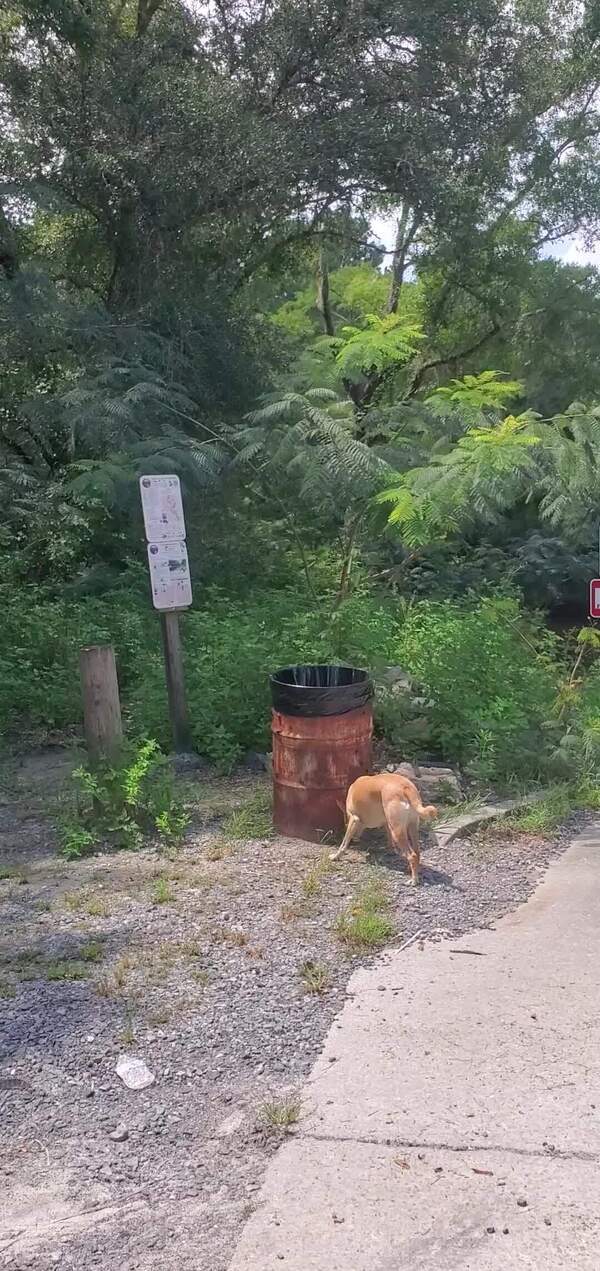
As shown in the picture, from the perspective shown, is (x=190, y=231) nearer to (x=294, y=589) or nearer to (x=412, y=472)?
(x=294, y=589)

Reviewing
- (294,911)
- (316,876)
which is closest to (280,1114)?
(294,911)

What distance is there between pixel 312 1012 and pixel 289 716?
2071 mm

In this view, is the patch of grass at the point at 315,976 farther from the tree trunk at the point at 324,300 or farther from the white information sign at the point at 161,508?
the tree trunk at the point at 324,300

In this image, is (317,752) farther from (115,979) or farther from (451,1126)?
(451,1126)

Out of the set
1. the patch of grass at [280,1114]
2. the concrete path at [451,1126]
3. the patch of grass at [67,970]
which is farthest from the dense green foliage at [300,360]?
the patch of grass at [280,1114]

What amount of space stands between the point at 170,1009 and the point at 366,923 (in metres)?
1.01

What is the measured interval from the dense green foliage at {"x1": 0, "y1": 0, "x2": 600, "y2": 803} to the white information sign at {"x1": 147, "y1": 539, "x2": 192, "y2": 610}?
2.19ft

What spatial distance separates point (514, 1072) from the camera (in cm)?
341

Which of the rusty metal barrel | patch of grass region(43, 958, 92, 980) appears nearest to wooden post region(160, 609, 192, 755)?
the rusty metal barrel

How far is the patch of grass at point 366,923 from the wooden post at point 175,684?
2664 millimetres

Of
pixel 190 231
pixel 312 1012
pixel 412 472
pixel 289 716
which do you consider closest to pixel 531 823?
pixel 289 716

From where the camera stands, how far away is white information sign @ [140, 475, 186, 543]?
6.98 m

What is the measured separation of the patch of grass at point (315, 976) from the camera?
3.97 metres

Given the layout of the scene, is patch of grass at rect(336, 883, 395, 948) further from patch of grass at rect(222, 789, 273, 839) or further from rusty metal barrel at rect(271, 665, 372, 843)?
patch of grass at rect(222, 789, 273, 839)
